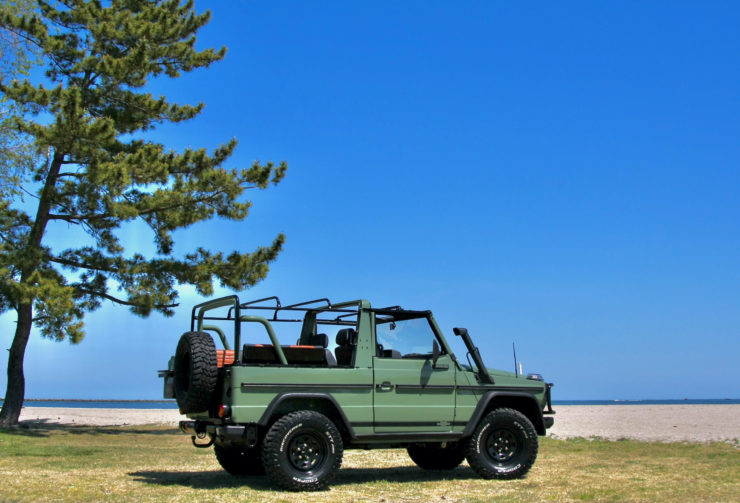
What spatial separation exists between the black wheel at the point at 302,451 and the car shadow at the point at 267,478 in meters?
0.36

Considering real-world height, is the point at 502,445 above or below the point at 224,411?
below

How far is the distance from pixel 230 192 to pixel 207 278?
274 cm

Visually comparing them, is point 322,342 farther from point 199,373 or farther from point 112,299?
point 112,299

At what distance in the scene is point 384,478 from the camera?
392 inches

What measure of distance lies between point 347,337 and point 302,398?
1162 millimetres

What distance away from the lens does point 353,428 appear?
8977 millimetres

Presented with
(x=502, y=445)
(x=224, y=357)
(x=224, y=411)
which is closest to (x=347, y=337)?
(x=224, y=357)

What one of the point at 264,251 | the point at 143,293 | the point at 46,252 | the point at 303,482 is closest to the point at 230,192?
the point at 264,251

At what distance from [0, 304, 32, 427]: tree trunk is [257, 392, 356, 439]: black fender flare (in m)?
15.7

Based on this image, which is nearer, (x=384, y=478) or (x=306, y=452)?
(x=306, y=452)

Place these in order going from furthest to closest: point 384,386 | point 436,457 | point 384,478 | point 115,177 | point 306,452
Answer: point 115,177 → point 436,457 → point 384,478 → point 384,386 → point 306,452

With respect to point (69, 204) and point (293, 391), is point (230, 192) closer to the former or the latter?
point (69, 204)

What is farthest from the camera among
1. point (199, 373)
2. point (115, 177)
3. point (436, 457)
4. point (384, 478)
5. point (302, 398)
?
point (115, 177)

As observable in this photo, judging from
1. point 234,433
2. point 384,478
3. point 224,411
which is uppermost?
point 224,411
